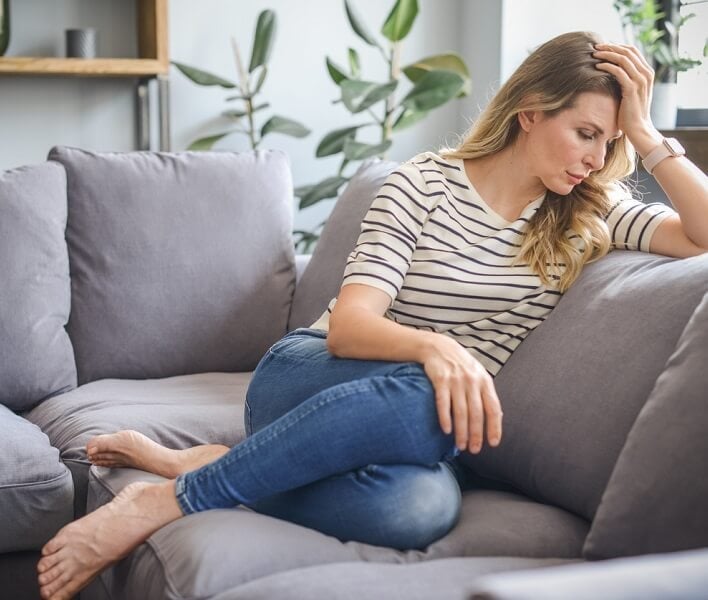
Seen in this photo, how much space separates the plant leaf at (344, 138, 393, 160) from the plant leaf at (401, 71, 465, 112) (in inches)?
5.5

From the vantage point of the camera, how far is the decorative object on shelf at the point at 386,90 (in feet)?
9.81

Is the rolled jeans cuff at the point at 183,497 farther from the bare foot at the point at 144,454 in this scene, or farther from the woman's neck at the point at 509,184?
the woman's neck at the point at 509,184

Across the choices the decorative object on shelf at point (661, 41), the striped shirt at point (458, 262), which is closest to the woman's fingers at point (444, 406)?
the striped shirt at point (458, 262)

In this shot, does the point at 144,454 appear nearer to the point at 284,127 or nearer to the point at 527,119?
the point at 527,119

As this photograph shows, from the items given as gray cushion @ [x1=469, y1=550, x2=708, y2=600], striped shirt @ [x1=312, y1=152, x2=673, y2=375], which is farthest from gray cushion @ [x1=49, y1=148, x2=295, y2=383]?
gray cushion @ [x1=469, y1=550, x2=708, y2=600]

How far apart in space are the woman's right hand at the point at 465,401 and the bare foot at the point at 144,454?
Answer: 47cm

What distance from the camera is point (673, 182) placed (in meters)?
1.60

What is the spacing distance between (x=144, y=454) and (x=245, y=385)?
1.85 ft

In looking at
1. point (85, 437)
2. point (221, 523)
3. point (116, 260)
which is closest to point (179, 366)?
point (116, 260)

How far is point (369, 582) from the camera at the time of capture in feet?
3.77

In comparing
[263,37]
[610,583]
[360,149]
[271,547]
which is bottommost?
[271,547]

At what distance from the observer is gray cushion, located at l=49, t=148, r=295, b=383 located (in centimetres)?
218

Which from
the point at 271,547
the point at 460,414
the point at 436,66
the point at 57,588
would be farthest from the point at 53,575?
the point at 436,66

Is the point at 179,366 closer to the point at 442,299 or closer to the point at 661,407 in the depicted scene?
the point at 442,299
